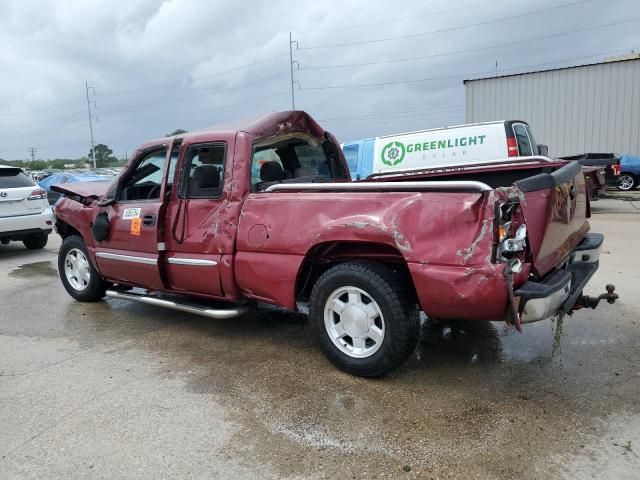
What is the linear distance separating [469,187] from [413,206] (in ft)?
1.20

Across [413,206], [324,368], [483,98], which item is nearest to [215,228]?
[324,368]

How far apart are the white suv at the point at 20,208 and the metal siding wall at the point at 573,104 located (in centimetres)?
1772

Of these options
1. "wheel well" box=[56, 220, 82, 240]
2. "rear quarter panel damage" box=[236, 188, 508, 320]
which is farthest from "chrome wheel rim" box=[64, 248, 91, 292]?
"rear quarter panel damage" box=[236, 188, 508, 320]

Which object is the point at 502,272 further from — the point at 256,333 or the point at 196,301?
the point at 196,301

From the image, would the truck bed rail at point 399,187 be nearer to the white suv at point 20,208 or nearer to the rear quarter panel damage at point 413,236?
the rear quarter panel damage at point 413,236

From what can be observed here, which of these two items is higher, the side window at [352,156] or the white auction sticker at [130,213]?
the side window at [352,156]

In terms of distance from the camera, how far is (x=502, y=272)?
2.99 meters

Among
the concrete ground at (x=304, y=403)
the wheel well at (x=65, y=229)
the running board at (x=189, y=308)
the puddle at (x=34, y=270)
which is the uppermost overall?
the wheel well at (x=65, y=229)

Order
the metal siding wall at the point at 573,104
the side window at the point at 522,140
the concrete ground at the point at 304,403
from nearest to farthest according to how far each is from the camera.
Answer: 1. the concrete ground at the point at 304,403
2. the side window at the point at 522,140
3. the metal siding wall at the point at 573,104

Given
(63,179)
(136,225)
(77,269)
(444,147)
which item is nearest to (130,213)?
(136,225)

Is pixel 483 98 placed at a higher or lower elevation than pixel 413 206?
higher

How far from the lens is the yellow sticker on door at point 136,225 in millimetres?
4836

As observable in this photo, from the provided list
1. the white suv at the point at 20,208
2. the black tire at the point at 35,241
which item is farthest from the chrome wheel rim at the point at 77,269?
the black tire at the point at 35,241

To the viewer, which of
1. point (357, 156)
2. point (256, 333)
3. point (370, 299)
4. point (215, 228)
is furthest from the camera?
point (357, 156)
